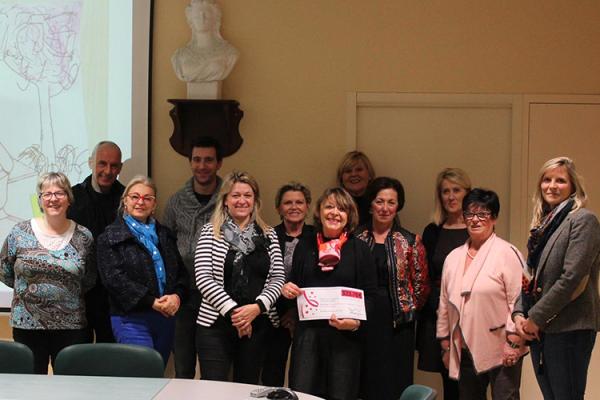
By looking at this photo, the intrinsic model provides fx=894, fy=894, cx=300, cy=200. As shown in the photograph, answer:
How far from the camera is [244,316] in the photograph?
4406 mm

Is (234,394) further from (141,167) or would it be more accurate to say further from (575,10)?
(575,10)

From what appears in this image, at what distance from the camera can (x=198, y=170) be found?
5.05 meters

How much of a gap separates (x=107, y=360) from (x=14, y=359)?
40 centimetres

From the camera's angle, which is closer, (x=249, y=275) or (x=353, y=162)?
(x=249, y=275)

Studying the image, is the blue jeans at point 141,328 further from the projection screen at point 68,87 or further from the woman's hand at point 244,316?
the projection screen at point 68,87

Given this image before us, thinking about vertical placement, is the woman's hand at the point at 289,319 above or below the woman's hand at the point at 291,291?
below

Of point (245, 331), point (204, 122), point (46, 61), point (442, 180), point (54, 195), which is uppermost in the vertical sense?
point (46, 61)

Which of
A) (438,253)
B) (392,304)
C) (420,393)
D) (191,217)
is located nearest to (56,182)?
(191,217)

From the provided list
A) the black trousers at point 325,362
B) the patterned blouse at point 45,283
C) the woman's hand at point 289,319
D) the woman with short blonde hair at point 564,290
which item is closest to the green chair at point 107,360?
the patterned blouse at point 45,283

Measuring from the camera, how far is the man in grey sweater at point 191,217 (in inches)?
194

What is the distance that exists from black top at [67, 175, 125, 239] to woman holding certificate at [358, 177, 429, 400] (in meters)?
1.50

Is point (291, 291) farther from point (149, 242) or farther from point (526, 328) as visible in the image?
point (526, 328)

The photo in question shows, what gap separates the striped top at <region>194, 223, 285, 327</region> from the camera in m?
4.44

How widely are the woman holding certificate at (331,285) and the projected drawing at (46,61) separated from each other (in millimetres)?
1861
